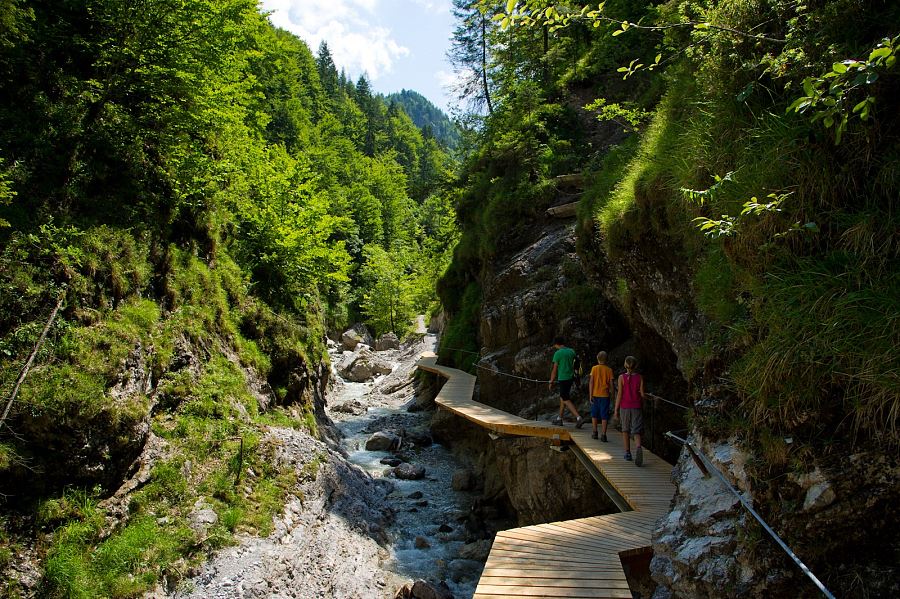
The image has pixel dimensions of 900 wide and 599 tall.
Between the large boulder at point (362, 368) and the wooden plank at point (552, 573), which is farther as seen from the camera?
the large boulder at point (362, 368)

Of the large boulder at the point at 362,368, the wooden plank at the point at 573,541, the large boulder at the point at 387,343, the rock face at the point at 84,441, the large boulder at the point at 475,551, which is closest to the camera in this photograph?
the wooden plank at the point at 573,541

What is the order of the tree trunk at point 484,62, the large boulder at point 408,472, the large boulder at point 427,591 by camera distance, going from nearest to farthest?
the large boulder at point 427,591 → the large boulder at point 408,472 → the tree trunk at point 484,62

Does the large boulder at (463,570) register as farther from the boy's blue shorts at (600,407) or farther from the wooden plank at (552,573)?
the wooden plank at (552,573)

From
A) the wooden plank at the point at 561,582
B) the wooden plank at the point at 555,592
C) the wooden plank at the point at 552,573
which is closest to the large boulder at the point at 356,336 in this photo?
the wooden plank at the point at 552,573

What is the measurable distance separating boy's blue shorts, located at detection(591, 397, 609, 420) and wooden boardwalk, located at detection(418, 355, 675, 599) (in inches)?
26.9

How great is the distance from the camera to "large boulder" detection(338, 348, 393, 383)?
34062 millimetres

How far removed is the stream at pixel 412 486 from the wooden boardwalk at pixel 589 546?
15.7ft

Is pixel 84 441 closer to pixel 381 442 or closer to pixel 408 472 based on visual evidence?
pixel 408 472

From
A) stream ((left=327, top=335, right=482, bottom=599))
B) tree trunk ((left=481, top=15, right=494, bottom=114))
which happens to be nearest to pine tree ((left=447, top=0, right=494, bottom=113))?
tree trunk ((left=481, top=15, right=494, bottom=114))

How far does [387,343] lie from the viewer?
43.3 metres

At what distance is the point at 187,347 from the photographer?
37.0 ft

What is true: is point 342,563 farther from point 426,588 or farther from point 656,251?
point 656,251

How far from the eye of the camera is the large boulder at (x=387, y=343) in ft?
142

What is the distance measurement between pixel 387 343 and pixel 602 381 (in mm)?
34346
